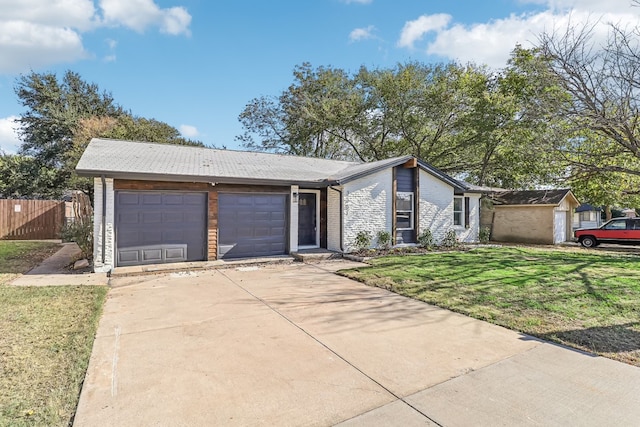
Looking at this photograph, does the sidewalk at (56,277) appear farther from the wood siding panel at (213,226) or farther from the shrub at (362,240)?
the shrub at (362,240)

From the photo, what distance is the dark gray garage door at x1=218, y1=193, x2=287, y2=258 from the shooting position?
34.3ft

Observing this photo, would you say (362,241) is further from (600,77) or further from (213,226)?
(600,77)

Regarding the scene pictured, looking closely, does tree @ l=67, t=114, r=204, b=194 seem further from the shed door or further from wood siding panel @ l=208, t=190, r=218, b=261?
the shed door

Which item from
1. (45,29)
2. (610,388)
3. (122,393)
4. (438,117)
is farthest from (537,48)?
(45,29)

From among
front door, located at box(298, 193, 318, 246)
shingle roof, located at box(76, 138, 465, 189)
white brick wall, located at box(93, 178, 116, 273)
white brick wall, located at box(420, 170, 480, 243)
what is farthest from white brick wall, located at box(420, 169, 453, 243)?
A: white brick wall, located at box(93, 178, 116, 273)

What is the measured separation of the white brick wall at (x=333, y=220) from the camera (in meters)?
11.8

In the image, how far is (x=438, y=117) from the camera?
21.0 metres

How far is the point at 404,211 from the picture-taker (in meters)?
13.2

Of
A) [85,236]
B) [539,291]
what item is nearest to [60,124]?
[85,236]

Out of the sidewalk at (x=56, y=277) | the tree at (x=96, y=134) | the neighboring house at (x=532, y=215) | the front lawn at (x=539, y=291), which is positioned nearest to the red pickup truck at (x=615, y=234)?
the neighboring house at (x=532, y=215)

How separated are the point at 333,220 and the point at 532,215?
535 inches

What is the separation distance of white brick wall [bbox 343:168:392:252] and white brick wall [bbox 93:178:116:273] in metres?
6.97

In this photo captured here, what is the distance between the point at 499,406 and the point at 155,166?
9.63 metres

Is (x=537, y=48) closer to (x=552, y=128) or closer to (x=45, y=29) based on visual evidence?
(x=552, y=128)
